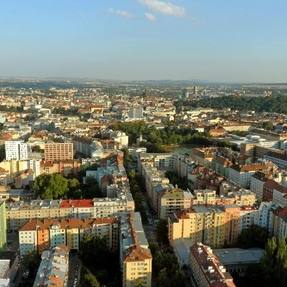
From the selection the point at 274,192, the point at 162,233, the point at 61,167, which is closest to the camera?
the point at 162,233

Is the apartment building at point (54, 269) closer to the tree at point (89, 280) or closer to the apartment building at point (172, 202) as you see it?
the tree at point (89, 280)

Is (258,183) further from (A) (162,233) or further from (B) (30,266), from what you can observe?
(B) (30,266)

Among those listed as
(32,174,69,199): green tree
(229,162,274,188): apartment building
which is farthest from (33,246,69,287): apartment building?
(229,162,274,188): apartment building

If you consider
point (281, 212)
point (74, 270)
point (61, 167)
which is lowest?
point (74, 270)

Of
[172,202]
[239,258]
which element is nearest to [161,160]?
[172,202]

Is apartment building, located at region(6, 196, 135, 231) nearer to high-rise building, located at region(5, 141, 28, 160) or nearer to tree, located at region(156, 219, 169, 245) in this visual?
tree, located at region(156, 219, 169, 245)

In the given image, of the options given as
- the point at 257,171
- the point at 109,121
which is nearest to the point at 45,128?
the point at 109,121

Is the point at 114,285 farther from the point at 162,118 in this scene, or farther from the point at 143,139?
the point at 162,118
